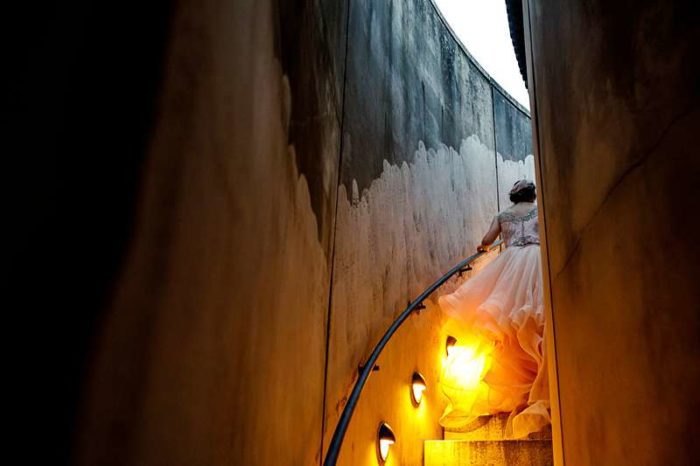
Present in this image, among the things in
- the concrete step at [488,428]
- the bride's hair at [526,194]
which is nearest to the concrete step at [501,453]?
the concrete step at [488,428]

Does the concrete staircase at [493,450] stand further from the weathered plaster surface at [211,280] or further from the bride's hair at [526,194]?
the bride's hair at [526,194]

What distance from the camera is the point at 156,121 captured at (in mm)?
1385

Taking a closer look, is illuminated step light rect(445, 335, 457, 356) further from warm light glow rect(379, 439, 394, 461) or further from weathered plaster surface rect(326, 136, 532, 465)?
warm light glow rect(379, 439, 394, 461)

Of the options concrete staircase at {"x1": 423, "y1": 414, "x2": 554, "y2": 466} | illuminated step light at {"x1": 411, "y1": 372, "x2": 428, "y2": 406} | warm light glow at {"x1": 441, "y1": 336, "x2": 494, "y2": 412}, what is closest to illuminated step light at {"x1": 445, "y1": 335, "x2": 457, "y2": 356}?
warm light glow at {"x1": 441, "y1": 336, "x2": 494, "y2": 412}

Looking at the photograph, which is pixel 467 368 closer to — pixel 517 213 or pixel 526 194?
pixel 517 213

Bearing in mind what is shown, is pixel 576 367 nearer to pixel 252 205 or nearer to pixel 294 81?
pixel 252 205

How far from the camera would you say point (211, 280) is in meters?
1.69

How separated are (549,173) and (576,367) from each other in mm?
1056

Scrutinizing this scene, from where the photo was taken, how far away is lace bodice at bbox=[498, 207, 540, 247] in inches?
239

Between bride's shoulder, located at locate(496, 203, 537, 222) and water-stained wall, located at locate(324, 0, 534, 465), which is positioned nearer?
water-stained wall, located at locate(324, 0, 534, 465)

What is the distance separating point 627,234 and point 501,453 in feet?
8.31

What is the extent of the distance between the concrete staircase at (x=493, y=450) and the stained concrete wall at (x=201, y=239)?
0.33m

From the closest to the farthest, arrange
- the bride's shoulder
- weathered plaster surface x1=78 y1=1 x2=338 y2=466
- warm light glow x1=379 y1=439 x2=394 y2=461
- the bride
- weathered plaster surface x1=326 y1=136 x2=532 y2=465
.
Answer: weathered plaster surface x1=78 y1=1 x2=338 y2=466
weathered plaster surface x1=326 y1=136 x2=532 y2=465
warm light glow x1=379 y1=439 x2=394 y2=461
the bride
the bride's shoulder

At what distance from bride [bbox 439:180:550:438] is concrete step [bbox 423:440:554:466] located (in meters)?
0.29
